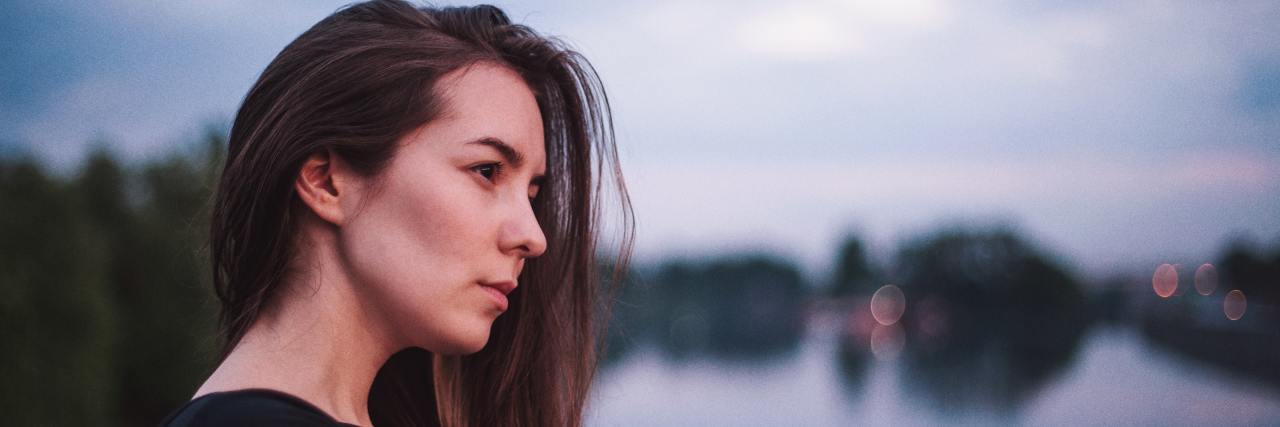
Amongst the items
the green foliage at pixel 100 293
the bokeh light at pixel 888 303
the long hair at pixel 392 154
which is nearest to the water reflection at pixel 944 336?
the bokeh light at pixel 888 303

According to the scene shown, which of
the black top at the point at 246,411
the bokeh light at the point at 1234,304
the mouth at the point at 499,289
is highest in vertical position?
the mouth at the point at 499,289

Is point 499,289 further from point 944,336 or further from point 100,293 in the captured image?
point 944,336

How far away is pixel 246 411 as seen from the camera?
5.46 ft

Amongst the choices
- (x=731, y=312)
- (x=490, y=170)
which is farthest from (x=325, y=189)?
(x=731, y=312)

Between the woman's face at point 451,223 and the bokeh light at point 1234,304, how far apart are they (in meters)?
74.8

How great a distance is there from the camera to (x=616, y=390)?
3.39m

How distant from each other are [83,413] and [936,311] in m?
121

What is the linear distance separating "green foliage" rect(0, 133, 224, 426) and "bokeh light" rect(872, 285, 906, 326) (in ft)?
403

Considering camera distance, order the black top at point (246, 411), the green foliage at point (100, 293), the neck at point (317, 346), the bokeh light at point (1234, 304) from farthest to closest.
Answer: the bokeh light at point (1234, 304), the green foliage at point (100, 293), the neck at point (317, 346), the black top at point (246, 411)

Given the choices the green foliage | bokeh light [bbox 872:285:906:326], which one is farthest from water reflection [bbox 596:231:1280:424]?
the green foliage

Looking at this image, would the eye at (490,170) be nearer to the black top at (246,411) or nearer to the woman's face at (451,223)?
the woman's face at (451,223)

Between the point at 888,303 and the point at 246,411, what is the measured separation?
14778 cm

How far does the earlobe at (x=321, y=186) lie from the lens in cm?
190

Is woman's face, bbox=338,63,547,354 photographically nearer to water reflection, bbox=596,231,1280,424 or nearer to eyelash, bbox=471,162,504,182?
eyelash, bbox=471,162,504,182
